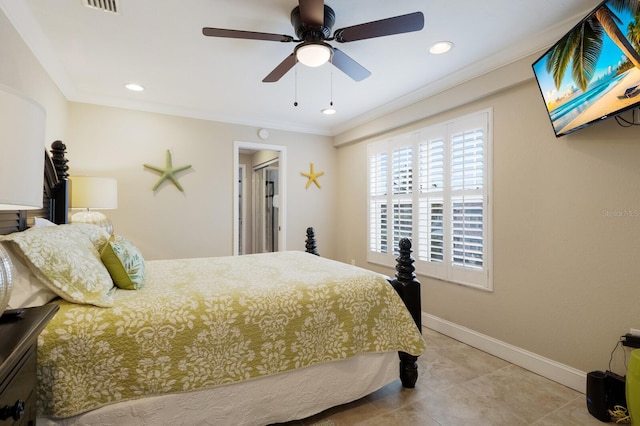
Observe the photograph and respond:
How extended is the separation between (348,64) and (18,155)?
1918 mm

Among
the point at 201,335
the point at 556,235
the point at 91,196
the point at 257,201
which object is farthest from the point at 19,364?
the point at 257,201

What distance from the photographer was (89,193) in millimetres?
2775

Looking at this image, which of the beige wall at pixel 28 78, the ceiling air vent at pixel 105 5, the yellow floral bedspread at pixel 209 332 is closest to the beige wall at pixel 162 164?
the beige wall at pixel 28 78

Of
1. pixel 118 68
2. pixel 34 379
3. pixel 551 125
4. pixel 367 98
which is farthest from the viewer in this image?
pixel 367 98

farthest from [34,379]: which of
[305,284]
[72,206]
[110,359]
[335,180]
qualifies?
[335,180]

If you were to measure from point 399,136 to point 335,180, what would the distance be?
146 centimetres

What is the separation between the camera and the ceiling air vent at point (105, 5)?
182 centimetres

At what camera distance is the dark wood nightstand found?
73 cm

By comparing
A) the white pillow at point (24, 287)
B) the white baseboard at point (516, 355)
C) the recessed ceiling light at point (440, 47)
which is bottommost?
the white baseboard at point (516, 355)

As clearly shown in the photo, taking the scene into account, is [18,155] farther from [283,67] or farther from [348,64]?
[348,64]

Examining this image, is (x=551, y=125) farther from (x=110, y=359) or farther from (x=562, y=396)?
(x=110, y=359)

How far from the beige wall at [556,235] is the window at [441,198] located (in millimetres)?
127

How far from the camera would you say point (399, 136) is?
11.9ft

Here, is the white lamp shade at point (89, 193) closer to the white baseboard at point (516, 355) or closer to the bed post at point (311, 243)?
the bed post at point (311, 243)
